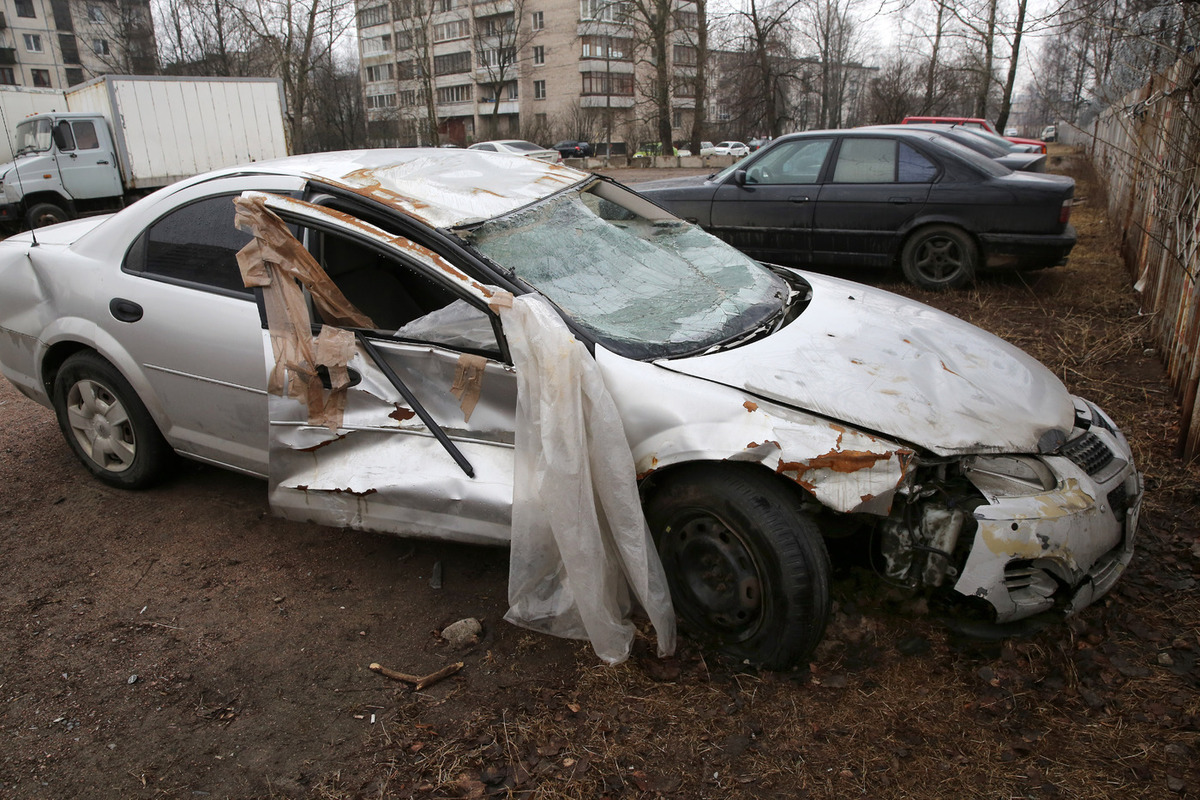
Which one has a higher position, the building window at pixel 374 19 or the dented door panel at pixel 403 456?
the building window at pixel 374 19

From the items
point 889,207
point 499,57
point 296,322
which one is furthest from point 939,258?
point 499,57

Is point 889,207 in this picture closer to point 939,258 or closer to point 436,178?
point 939,258

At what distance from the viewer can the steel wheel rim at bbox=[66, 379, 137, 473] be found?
3633 millimetres

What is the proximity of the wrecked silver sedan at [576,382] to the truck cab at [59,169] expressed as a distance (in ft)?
40.8

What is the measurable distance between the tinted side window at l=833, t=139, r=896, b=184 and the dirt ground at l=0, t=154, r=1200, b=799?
446 cm

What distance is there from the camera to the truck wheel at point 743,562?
2340 mm

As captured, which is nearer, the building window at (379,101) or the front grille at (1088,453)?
the front grille at (1088,453)

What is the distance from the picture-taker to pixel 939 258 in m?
7.07

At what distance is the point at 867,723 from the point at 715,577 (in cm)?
62

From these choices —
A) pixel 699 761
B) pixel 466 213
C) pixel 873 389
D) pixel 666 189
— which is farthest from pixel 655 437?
pixel 666 189

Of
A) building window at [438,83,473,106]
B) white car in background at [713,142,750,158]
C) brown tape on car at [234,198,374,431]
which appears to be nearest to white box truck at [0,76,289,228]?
brown tape on car at [234,198,374,431]

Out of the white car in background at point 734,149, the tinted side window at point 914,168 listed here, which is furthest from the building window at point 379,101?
the tinted side window at point 914,168

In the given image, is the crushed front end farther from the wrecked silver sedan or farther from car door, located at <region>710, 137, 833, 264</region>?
car door, located at <region>710, 137, 833, 264</region>

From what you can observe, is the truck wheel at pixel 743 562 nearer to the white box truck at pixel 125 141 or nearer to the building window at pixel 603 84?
the white box truck at pixel 125 141
